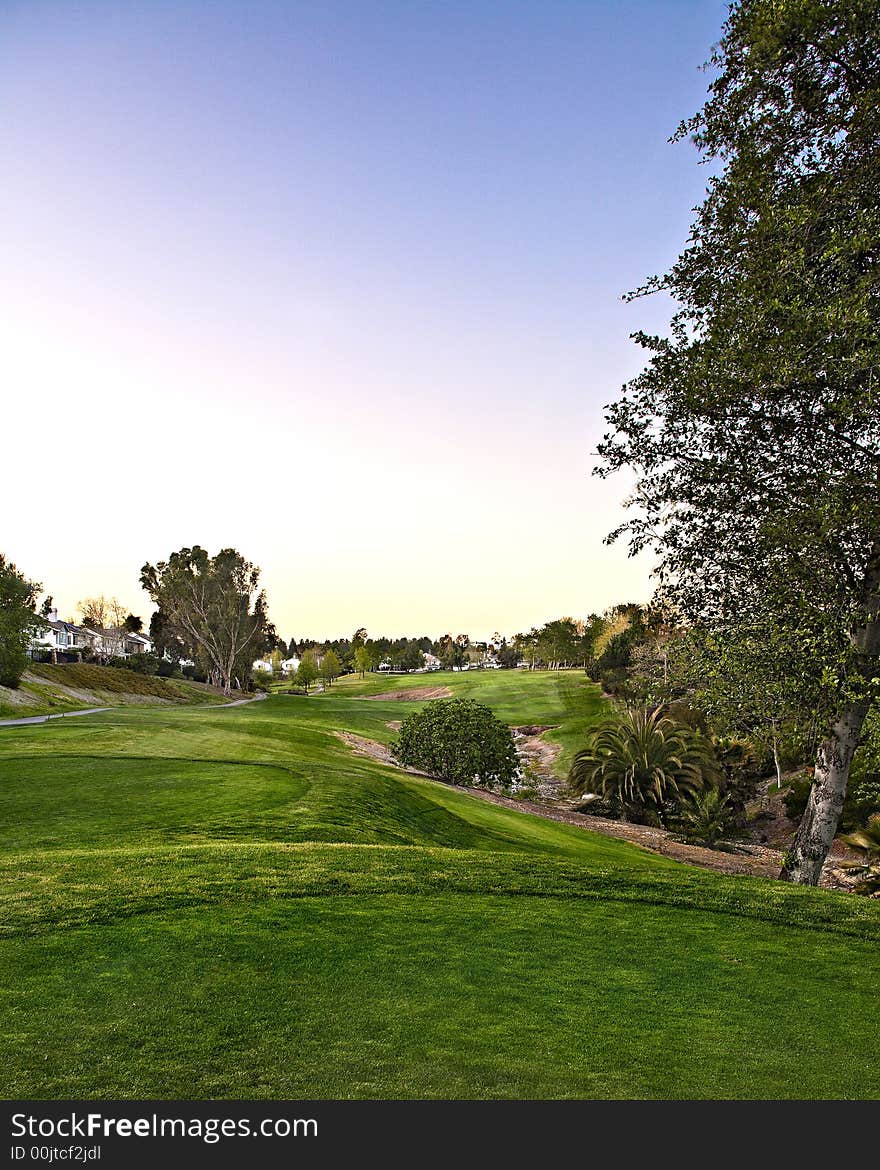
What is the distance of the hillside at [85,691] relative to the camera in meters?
39.8

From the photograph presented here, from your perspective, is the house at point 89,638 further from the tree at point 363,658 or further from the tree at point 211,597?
the tree at point 363,658

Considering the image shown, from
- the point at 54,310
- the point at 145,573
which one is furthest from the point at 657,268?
the point at 145,573

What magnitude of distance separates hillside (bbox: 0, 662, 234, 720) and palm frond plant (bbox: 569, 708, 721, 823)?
3001 centimetres

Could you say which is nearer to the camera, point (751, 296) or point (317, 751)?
point (751, 296)

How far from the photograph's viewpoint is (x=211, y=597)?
232ft

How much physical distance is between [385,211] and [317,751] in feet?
62.8

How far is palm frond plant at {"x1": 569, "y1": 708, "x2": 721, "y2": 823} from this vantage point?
81.0 feet

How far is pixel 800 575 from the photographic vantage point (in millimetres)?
9094

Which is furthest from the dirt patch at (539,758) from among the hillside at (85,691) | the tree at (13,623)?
the tree at (13,623)

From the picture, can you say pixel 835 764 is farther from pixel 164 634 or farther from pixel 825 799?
pixel 164 634

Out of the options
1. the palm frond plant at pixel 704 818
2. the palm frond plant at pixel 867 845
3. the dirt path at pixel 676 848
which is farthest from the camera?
the palm frond plant at pixel 704 818

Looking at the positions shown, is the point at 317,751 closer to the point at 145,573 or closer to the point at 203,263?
the point at 203,263

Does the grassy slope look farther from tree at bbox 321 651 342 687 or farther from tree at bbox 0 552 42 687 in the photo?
tree at bbox 0 552 42 687

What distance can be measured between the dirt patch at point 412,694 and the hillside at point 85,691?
57.8 feet
